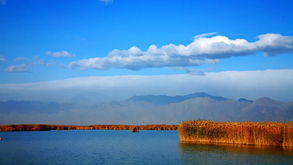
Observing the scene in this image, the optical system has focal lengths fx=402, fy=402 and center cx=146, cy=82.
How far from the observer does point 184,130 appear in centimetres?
3981

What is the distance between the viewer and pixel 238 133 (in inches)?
1391

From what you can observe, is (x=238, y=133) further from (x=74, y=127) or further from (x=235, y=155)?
(x=74, y=127)

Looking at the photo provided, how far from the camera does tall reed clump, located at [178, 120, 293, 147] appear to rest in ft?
107

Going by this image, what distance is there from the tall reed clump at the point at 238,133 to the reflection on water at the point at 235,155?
59.4 inches

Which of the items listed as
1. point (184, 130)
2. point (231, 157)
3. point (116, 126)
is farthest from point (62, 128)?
point (231, 157)

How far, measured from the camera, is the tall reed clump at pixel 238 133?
32625mm

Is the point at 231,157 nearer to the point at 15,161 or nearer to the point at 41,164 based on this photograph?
the point at 41,164

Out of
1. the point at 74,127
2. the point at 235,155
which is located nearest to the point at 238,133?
the point at 235,155

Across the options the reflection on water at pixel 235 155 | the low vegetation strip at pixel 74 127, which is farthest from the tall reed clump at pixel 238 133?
the low vegetation strip at pixel 74 127

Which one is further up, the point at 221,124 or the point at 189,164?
the point at 221,124

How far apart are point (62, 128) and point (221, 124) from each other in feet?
170

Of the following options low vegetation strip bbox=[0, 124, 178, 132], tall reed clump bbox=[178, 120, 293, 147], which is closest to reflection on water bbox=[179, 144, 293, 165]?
tall reed clump bbox=[178, 120, 293, 147]

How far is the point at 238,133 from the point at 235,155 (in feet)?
24.6

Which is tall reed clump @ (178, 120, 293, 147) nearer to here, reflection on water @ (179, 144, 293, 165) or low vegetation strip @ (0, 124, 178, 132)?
reflection on water @ (179, 144, 293, 165)
